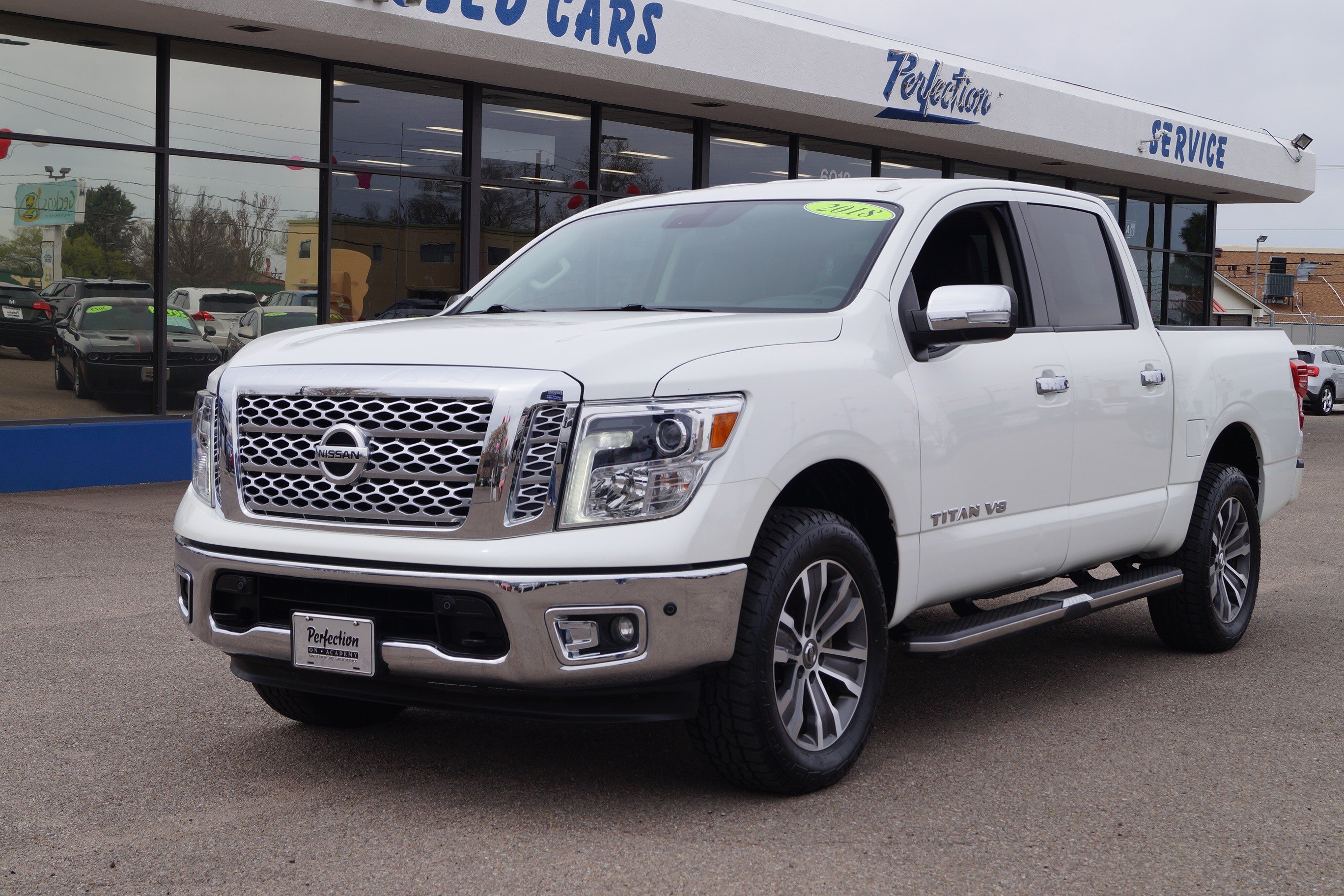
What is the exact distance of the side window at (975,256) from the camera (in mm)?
5434

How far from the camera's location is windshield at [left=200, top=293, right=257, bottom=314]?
540 inches

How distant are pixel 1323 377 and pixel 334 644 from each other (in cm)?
3190

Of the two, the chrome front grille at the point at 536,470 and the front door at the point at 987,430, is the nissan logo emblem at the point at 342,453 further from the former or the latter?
the front door at the point at 987,430

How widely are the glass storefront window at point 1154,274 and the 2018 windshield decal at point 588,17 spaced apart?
14085 millimetres

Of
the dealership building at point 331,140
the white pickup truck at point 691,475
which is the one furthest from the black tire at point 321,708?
the dealership building at point 331,140

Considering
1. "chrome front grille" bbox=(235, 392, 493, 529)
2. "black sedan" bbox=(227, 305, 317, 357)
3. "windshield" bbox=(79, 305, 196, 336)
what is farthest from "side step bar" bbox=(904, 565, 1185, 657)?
"windshield" bbox=(79, 305, 196, 336)

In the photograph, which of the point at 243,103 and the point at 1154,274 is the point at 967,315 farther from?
the point at 1154,274

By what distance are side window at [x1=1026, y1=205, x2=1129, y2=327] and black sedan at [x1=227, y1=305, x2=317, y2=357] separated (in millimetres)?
9128

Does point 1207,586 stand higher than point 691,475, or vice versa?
point 691,475

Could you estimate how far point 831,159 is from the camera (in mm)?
20234

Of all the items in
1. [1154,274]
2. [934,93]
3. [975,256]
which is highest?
[934,93]

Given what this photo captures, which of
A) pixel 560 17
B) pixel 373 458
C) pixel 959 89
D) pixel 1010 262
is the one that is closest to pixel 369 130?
pixel 560 17

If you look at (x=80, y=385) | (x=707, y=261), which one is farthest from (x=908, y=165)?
(x=707, y=261)

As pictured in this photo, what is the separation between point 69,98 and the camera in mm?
12633
